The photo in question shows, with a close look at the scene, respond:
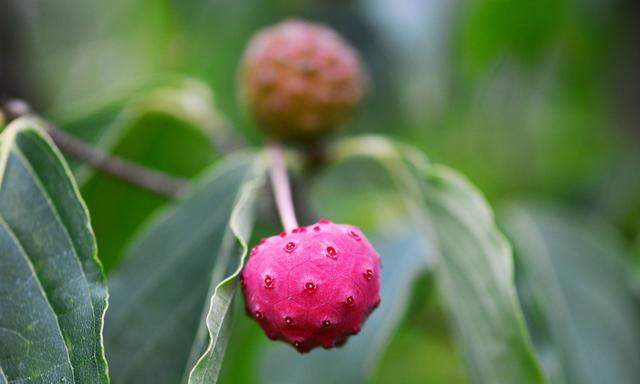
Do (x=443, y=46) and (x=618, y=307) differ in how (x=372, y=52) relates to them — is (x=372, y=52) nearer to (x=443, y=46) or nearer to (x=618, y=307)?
(x=443, y=46)

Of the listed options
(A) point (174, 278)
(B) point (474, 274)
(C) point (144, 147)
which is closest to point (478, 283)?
(B) point (474, 274)

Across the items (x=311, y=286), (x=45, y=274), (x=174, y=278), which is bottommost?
(x=174, y=278)

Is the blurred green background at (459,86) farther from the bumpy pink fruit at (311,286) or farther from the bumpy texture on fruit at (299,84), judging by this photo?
the bumpy pink fruit at (311,286)

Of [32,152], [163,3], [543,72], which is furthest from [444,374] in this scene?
[32,152]

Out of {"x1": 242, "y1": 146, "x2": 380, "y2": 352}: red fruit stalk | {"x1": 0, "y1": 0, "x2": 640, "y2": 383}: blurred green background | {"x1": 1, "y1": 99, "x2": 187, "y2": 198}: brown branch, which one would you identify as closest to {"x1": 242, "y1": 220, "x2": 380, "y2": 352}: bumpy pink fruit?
{"x1": 242, "y1": 146, "x2": 380, "y2": 352}: red fruit stalk

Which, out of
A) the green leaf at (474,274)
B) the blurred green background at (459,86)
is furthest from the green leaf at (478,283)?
the blurred green background at (459,86)

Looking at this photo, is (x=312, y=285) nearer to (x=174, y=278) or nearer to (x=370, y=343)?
(x=174, y=278)
